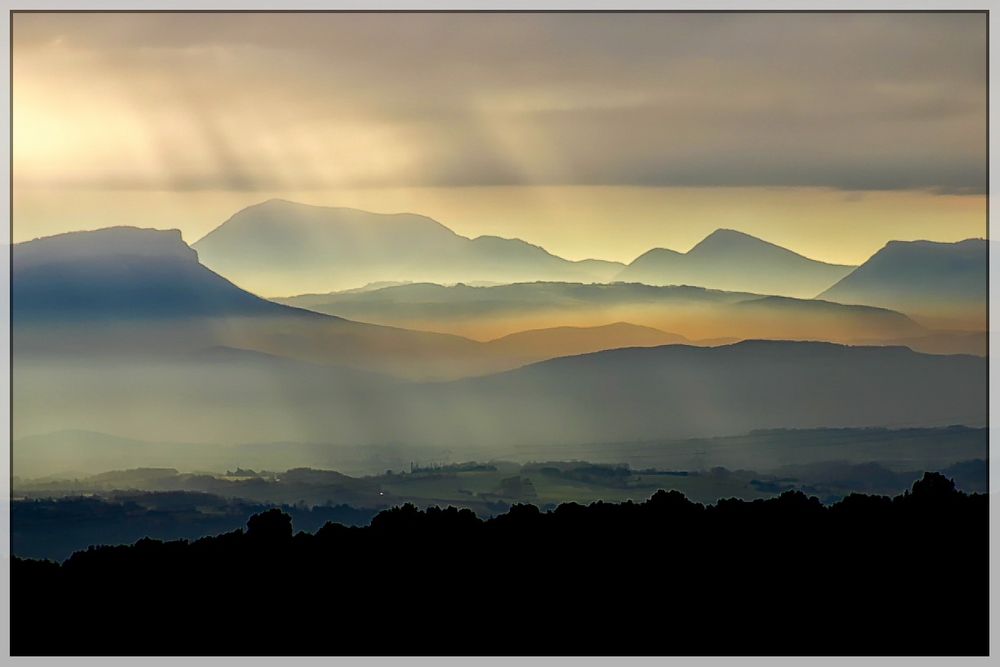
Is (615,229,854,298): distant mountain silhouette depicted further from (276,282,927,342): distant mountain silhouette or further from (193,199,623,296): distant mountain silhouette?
(193,199,623,296): distant mountain silhouette

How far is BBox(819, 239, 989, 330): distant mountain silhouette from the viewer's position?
581 centimetres

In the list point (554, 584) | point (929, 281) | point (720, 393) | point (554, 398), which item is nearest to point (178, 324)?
point (554, 398)

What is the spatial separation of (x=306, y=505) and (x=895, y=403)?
9.16 feet

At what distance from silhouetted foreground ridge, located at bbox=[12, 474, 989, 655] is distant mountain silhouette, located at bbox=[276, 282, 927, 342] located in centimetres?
78

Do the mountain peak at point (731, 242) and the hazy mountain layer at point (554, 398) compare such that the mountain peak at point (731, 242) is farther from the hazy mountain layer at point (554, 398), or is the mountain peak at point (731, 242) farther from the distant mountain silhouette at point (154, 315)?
the distant mountain silhouette at point (154, 315)

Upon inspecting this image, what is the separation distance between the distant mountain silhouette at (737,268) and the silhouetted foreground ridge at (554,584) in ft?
3.28

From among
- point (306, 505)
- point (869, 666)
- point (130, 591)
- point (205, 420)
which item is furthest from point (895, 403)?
point (130, 591)

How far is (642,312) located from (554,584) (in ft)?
4.37

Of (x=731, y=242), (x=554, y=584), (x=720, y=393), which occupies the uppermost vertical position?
(x=731, y=242)

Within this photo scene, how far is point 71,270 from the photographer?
5730 millimetres

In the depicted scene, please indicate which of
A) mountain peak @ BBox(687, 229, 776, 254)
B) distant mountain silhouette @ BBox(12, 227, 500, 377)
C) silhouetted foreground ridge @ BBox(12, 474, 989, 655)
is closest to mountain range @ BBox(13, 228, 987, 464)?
distant mountain silhouette @ BBox(12, 227, 500, 377)

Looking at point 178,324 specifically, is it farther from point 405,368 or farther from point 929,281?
point 929,281

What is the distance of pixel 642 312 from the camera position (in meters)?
5.91

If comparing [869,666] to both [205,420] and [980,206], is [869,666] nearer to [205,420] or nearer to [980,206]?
[980,206]
